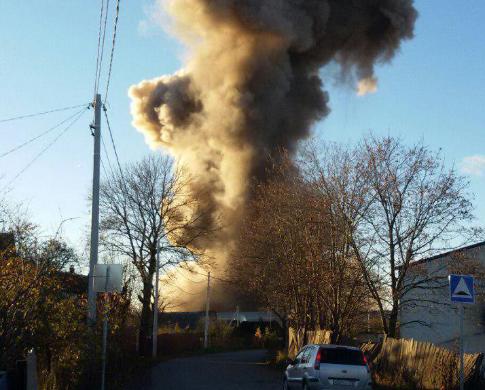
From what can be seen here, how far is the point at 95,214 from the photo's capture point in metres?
18.6

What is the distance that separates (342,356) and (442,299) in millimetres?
11329

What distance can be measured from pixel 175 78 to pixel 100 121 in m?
32.6


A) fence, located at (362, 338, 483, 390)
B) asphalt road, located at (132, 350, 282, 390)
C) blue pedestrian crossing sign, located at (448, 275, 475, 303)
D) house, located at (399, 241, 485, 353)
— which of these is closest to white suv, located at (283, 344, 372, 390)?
fence, located at (362, 338, 483, 390)

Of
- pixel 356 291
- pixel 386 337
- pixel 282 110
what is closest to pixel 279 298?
pixel 356 291

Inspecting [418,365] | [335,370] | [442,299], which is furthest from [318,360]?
[442,299]

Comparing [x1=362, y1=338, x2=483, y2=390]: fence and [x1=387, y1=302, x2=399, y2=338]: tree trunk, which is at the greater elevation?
[x1=387, y1=302, x2=399, y2=338]: tree trunk

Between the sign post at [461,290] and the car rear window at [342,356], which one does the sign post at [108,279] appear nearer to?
the car rear window at [342,356]

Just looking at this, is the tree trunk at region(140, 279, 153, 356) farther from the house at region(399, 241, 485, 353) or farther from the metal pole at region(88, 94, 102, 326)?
the metal pole at region(88, 94, 102, 326)

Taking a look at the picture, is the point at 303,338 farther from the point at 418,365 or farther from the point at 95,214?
the point at 95,214

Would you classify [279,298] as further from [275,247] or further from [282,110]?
[282,110]

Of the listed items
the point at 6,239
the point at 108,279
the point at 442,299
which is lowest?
the point at 108,279

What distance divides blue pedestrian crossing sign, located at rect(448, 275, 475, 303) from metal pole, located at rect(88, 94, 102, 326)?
27.9 ft

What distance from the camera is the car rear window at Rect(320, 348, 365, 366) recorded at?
16172 millimetres

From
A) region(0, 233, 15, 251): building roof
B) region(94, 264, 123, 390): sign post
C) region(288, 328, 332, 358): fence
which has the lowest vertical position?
region(288, 328, 332, 358): fence
